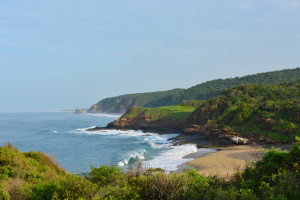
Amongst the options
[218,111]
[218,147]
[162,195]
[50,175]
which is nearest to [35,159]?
[50,175]

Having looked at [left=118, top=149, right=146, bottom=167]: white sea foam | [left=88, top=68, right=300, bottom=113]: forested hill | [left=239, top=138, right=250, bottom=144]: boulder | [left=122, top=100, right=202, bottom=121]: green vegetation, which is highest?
[left=88, top=68, right=300, bottom=113]: forested hill

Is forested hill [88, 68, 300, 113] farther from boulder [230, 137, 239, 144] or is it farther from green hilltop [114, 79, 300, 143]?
boulder [230, 137, 239, 144]

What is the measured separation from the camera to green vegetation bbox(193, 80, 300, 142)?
24.1 metres

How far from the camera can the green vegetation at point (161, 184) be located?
4988 mm

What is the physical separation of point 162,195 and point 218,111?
116 ft

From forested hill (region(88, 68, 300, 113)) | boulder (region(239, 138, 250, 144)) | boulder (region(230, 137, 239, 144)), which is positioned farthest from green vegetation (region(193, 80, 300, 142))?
forested hill (region(88, 68, 300, 113))

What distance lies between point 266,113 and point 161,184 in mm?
27169

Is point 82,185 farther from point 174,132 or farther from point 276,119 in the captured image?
point 174,132

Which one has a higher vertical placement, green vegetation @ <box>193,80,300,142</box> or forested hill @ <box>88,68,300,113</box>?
forested hill @ <box>88,68,300,113</box>

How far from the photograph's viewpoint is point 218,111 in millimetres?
37812

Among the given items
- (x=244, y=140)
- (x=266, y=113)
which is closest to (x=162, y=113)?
(x=244, y=140)

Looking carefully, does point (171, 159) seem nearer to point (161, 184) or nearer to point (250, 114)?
point (250, 114)

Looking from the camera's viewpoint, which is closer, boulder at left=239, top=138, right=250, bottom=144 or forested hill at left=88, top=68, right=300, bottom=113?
boulder at left=239, top=138, right=250, bottom=144

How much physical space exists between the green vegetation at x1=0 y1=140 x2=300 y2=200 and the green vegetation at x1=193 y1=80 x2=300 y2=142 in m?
20.3
